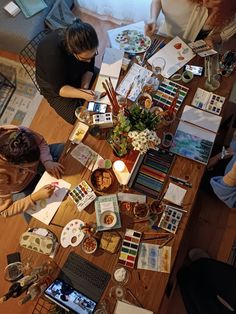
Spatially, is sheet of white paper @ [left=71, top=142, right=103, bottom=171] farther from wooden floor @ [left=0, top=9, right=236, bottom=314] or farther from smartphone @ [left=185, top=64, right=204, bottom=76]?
wooden floor @ [left=0, top=9, right=236, bottom=314]

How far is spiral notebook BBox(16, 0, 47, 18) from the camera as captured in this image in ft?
9.80

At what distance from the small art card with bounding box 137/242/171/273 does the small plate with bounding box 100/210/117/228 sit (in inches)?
8.4

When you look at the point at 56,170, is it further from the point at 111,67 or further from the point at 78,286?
the point at 111,67

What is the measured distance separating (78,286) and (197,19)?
200cm

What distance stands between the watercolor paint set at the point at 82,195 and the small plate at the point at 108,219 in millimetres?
122

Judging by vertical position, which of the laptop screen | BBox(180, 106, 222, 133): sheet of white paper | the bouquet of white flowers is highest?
BBox(180, 106, 222, 133): sheet of white paper

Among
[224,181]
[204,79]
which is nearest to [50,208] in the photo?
[224,181]

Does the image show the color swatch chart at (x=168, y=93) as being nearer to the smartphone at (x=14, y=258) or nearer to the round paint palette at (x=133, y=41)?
the round paint palette at (x=133, y=41)

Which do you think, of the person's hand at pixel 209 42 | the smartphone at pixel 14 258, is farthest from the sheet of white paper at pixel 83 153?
the person's hand at pixel 209 42

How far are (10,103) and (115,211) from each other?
6.37 ft

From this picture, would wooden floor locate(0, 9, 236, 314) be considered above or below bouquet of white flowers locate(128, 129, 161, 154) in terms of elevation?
below

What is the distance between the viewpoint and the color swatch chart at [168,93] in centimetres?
210

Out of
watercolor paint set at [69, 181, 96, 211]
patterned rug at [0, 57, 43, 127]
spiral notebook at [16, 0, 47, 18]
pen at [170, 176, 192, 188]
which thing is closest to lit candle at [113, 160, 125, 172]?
watercolor paint set at [69, 181, 96, 211]

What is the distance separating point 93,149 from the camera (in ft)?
6.58
